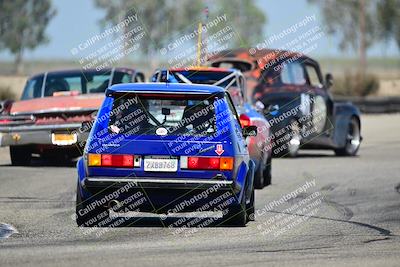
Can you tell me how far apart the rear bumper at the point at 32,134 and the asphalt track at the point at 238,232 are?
18.4 inches

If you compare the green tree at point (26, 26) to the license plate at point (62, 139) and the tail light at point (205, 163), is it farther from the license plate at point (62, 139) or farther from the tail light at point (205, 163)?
the tail light at point (205, 163)

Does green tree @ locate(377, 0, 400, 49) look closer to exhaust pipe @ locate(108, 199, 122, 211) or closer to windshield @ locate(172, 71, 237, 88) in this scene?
windshield @ locate(172, 71, 237, 88)

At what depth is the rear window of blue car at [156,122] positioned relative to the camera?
11117mm

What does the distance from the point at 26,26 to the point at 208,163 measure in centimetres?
9149

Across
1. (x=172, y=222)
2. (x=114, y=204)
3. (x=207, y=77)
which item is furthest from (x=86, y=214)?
(x=207, y=77)

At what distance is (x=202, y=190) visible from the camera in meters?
10.8

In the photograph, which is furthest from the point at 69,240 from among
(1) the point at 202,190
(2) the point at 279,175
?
(2) the point at 279,175

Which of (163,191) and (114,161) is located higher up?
(114,161)

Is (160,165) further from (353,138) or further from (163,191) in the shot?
(353,138)

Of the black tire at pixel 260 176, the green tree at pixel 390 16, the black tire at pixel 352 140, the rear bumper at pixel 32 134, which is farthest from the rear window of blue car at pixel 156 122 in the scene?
the green tree at pixel 390 16

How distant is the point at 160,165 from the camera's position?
10852 mm

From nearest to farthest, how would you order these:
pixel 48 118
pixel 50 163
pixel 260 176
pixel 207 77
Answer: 1. pixel 260 176
2. pixel 207 77
3. pixel 48 118
4. pixel 50 163

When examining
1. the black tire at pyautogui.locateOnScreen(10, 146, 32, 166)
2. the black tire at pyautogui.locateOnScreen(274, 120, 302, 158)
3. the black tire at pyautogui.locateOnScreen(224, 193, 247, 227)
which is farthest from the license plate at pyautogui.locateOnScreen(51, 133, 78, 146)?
the black tire at pyautogui.locateOnScreen(224, 193, 247, 227)

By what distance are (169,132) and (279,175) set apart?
7581mm
